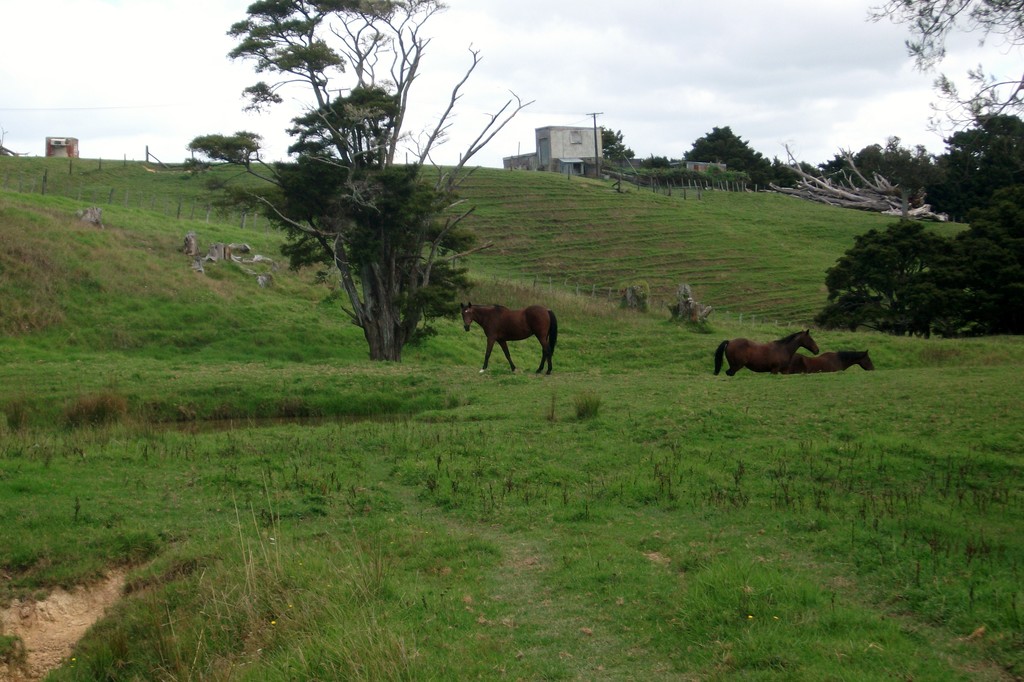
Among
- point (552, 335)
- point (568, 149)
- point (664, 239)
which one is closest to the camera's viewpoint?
point (552, 335)

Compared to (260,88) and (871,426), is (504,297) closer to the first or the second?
(260,88)

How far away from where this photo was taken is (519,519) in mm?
10898

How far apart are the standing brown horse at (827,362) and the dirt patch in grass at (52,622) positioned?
17.5 meters

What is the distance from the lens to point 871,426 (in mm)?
14805

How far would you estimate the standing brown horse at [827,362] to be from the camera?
77.4 ft

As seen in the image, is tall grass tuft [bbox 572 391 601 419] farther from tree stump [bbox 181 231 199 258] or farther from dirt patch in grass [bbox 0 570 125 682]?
tree stump [bbox 181 231 199 258]

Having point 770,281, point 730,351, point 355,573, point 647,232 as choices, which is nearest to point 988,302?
point 730,351

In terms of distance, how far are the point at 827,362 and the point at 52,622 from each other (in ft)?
63.7

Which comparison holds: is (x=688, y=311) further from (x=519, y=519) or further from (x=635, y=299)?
(x=519, y=519)

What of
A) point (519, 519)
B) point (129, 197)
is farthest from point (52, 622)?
point (129, 197)

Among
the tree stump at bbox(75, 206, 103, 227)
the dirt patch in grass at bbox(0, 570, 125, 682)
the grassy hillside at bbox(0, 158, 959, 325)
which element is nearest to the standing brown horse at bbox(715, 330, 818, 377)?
the dirt patch in grass at bbox(0, 570, 125, 682)

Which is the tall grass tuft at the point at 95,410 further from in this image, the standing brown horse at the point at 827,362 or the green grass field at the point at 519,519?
the standing brown horse at the point at 827,362

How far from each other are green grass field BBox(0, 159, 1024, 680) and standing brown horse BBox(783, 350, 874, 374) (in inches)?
104

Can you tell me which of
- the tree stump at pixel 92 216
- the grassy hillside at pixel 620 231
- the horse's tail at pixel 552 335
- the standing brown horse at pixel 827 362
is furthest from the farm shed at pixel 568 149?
the standing brown horse at pixel 827 362
